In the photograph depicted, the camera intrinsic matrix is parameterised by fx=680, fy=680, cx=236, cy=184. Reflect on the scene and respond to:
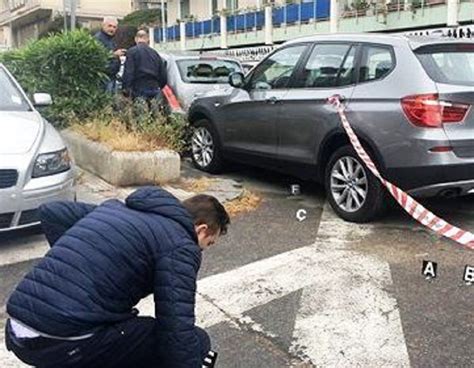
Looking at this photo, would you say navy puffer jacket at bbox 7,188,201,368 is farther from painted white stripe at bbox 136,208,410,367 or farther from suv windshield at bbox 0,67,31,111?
suv windshield at bbox 0,67,31,111

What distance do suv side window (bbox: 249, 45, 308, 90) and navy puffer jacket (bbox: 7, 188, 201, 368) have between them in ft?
16.2

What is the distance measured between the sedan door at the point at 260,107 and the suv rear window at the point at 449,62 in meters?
1.47

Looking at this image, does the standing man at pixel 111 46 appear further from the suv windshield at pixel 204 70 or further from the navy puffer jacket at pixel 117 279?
the navy puffer jacket at pixel 117 279

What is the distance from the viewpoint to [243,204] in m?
7.07

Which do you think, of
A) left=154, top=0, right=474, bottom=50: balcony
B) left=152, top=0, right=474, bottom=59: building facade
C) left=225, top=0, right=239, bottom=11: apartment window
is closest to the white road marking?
left=152, top=0, right=474, bottom=59: building facade

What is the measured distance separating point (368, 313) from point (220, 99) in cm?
446

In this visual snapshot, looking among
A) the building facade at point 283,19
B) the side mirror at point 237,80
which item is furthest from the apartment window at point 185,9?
the side mirror at point 237,80

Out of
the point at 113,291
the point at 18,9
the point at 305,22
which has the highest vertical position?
the point at 18,9

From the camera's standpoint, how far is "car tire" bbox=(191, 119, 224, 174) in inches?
330

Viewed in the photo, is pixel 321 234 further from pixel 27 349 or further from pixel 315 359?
pixel 27 349

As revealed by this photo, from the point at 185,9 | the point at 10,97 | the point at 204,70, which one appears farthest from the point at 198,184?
the point at 185,9

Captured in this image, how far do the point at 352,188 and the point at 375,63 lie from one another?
3.83 feet

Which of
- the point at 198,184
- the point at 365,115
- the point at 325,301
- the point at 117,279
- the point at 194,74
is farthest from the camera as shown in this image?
the point at 194,74

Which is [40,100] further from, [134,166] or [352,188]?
[352,188]
